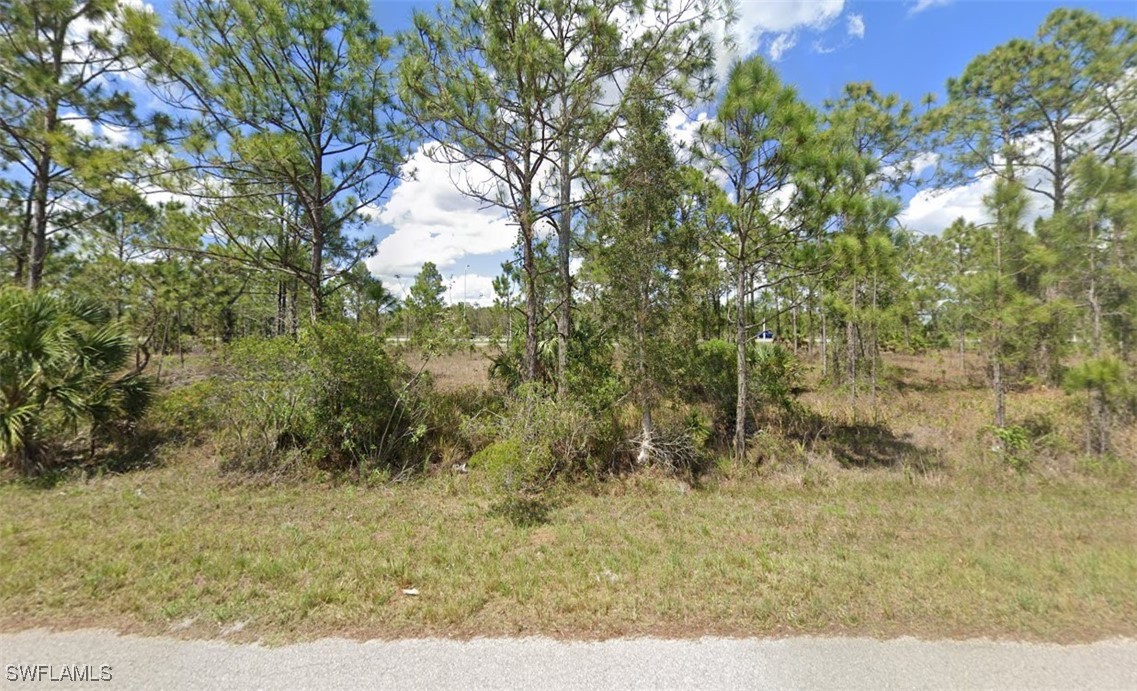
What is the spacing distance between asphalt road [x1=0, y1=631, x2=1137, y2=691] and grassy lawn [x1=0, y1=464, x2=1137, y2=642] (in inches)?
5.6

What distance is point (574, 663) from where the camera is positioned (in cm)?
258

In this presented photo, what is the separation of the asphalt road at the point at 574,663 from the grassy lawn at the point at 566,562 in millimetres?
142

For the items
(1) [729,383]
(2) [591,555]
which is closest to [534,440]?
(2) [591,555]

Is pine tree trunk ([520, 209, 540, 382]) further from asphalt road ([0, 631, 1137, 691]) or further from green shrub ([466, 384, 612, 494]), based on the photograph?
asphalt road ([0, 631, 1137, 691])

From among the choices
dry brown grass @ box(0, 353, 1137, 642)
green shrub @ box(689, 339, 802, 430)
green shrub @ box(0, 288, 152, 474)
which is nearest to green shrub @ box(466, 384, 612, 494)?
dry brown grass @ box(0, 353, 1137, 642)

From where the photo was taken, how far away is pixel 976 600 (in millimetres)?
3143

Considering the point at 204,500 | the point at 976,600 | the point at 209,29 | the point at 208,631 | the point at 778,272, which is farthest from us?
the point at 778,272

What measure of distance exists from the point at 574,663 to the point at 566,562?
126 centimetres

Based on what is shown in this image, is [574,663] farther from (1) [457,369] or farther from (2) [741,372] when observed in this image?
(1) [457,369]

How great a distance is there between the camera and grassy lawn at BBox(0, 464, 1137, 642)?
9.71ft

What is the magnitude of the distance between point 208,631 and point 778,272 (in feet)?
28.5

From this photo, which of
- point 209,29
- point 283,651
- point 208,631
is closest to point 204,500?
point 208,631

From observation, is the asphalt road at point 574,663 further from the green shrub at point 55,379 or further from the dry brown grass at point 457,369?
the green shrub at point 55,379

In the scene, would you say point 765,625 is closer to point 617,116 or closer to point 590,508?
point 590,508
